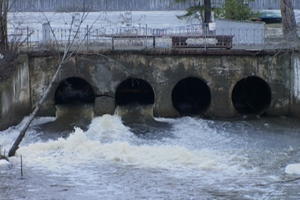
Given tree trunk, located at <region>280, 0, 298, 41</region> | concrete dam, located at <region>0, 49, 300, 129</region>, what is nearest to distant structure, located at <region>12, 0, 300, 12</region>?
tree trunk, located at <region>280, 0, 298, 41</region>

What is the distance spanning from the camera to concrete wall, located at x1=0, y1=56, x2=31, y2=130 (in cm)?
2795

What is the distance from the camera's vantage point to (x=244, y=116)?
31.7 metres

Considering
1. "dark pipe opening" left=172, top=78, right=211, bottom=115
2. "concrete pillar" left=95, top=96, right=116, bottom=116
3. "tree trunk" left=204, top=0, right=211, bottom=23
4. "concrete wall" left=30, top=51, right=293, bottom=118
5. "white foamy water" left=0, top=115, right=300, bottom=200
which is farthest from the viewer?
"tree trunk" left=204, top=0, right=211, bottom=23

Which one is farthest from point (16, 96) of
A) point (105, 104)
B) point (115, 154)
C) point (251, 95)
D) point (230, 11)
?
point (230, 11)

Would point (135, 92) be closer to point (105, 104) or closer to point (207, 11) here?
point (105, 104)

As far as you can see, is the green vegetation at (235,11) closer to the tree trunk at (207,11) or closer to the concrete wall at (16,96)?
the tree trunk at (207,11)

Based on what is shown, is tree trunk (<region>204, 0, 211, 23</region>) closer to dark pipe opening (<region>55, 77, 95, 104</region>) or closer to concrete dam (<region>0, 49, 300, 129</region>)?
concrete dam (<region>0, 49, 300, 129</region>)

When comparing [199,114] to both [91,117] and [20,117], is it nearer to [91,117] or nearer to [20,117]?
[91,117]

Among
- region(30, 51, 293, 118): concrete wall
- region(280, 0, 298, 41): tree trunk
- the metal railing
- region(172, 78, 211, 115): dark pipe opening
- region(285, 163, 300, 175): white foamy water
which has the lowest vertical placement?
region(285, 163, 300, 175): white foamy water

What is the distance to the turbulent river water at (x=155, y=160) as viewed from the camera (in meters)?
20.7

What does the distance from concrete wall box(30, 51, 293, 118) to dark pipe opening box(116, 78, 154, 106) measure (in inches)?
81.8

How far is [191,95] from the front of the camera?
1384 inches

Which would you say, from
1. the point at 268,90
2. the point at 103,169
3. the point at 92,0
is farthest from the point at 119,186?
the point at 92,0

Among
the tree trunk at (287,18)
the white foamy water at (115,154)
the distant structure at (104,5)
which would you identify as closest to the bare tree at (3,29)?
the white foamy water at (115,154)
